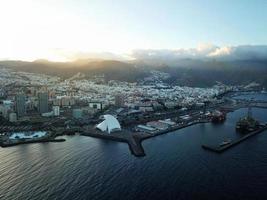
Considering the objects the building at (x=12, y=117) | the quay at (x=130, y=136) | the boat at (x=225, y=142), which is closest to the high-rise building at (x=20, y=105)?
the building at (x=12, y=117)

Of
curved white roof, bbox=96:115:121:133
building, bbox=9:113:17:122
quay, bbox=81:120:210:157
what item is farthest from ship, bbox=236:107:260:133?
building, bbox=9:113:17:122

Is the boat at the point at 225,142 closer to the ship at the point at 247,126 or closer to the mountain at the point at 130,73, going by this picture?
the ship at the point at 247,126

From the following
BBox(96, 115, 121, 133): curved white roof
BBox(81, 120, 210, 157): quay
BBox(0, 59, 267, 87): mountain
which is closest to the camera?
BBox(81, 120, 210, 157): quay

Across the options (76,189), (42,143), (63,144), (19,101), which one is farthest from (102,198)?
(19,101)

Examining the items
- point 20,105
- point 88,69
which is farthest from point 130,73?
point 20,105

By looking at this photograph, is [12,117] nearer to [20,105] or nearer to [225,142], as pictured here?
[20,105]

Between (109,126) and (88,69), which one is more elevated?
(88,69)

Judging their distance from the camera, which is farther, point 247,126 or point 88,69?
point 88,69

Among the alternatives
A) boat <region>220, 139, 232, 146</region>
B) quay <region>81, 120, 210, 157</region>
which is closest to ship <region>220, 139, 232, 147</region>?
boat <region>220, 139, 232, 146</region>

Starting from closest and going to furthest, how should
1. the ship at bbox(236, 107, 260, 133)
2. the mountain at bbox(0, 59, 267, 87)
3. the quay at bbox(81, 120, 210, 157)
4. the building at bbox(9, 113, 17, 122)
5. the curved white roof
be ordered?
the quay at bbox(81, 120, 210, 157) → the curved white roof → the ship at bbox(236, 107, 260, 133) → the building at bbox(9, 113, 17, 122) → the mountain at bbox(0, 59, 267, 87)

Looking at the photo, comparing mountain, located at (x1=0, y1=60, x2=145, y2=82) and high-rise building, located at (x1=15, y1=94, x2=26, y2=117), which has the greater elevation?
mountain, located at (x1=0, y1=60, x2=145, y2=82)

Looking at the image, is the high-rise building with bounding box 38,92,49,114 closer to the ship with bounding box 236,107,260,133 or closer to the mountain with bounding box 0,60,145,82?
the ship with bounding box 236,107,260,133

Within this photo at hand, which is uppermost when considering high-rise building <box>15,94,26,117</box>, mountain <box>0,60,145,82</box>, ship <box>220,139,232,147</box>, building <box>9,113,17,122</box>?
mountain <box>0,60,145,82</box>

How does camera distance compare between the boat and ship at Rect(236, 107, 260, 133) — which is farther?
ship at Rect(236, 107, 260, 133)
